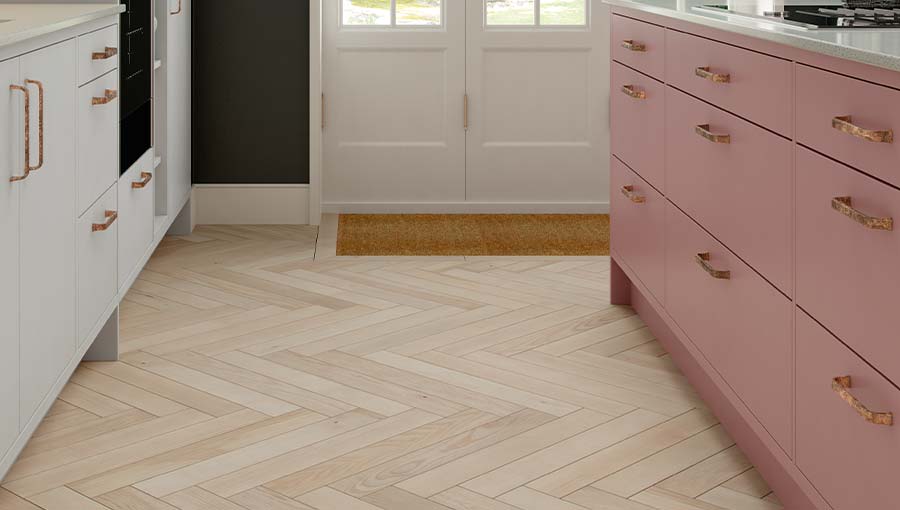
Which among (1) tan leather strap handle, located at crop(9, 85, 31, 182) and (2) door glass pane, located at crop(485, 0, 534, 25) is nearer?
(1) tan leather strap handle, located at crop(9, 85, 31, 182)

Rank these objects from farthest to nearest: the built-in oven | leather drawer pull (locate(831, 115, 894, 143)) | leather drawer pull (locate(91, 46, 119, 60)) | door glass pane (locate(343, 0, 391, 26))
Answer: door glass pane (locate(343, 0, 391, 26)) < the built-in oven < leather drawer pull (locate(91, 46, 119, 60)) < leather drawer pull (locate(831, 115, 894, 143))

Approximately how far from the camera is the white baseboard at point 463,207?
5.07m

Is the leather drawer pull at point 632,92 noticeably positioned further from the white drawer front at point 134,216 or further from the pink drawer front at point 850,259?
the white drawer front at point 134,216

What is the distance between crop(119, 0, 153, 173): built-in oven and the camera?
10.3ft

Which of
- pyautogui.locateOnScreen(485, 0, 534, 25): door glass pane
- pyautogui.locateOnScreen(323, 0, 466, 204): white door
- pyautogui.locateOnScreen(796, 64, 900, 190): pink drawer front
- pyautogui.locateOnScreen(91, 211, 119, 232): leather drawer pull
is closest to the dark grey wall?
pyautogui.locateOnScreen(323, 0, 466, 204): white door

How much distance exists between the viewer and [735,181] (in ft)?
7.22

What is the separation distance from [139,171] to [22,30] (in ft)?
4.52

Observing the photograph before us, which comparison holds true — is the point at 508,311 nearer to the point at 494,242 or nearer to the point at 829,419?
the point at 494,242

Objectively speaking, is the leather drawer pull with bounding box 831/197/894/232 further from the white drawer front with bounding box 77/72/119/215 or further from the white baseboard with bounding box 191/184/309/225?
the white baseboard with bounding box 191/184/309/225

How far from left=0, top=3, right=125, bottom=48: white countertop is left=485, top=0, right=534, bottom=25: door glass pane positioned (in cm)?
227

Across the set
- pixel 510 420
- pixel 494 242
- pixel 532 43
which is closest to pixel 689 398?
pixel 510 420

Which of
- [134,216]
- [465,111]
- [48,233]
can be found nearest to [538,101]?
[465,111]

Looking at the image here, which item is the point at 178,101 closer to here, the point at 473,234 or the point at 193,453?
the point at 473,234

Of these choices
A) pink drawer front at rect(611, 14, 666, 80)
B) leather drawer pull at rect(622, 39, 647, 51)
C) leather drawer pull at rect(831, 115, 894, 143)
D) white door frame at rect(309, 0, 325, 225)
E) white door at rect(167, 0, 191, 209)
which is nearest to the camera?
leather drawer pull at rect(831, 115, 894, 143)
